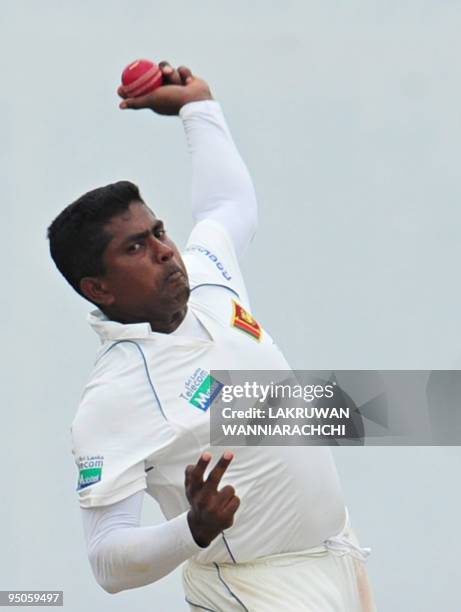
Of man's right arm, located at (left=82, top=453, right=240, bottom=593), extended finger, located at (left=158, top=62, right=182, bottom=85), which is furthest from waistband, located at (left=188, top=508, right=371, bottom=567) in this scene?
extended finger, located at (left=158, top=62, right=182, bottom=85)

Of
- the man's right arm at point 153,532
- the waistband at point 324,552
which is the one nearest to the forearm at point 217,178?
the waistband at point 324,552

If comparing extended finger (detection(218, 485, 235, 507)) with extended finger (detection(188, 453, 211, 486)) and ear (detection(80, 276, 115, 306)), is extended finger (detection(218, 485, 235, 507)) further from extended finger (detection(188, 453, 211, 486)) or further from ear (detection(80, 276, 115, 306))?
ear (detection(80, 276, 115, 306))

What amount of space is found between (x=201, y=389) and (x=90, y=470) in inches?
15.8

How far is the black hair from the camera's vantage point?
4.71m

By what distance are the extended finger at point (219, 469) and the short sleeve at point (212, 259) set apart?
954 mm

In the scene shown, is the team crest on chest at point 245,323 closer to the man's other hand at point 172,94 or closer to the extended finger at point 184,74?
the man's other hand at point 172,94

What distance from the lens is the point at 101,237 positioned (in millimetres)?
4699

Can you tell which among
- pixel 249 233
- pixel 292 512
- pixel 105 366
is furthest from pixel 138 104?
pixel 292 512

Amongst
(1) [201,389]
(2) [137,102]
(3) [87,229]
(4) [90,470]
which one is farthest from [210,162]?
(4) [90,470]

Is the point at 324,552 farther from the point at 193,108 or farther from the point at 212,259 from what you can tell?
the point at 193,108

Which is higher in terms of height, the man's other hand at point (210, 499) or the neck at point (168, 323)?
the neck at point (168, 323)

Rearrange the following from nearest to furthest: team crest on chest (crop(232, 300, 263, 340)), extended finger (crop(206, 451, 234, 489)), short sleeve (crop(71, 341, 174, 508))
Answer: extended finger (crop(206, 451, 234, 489)), short sleeve (crop(71, 341, 174, 508)), team crest on chest (crop(232, 300, 263, 340))

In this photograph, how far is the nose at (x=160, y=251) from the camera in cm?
467

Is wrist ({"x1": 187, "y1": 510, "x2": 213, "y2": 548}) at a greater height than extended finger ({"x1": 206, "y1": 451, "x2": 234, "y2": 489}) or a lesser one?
lesser
